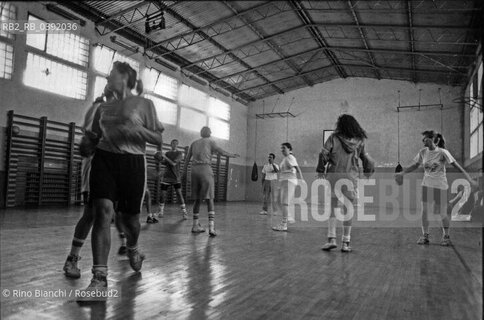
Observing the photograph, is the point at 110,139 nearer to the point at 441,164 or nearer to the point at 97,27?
the point at 441,164

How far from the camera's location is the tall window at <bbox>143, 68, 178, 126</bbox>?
12.5m

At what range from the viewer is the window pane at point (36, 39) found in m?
8.66

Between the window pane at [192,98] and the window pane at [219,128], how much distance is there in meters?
0.76

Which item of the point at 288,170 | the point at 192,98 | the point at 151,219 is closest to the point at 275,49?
the point at 192,98

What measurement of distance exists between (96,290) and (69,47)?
914 cm

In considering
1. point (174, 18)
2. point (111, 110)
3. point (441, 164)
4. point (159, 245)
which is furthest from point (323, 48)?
point (111, 110)

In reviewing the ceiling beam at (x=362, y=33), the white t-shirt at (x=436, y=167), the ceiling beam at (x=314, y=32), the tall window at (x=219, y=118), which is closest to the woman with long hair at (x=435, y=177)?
the white t-shirt at (x=436, y=167)

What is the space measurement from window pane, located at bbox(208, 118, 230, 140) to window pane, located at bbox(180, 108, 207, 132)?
63cm

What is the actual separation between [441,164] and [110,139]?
443 centimetres

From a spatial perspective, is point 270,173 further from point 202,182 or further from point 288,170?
point 202,182

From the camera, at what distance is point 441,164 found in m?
5.01

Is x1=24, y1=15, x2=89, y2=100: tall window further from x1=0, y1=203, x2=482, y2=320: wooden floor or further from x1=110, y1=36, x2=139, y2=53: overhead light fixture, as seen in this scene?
x1=0, y1=203, x2=482, y2=320: wooden floor

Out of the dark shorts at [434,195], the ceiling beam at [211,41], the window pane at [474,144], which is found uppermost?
the ceiling beam at [211,41]

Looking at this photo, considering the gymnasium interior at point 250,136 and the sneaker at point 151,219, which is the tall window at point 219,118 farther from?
the sneaker at point 151,219
